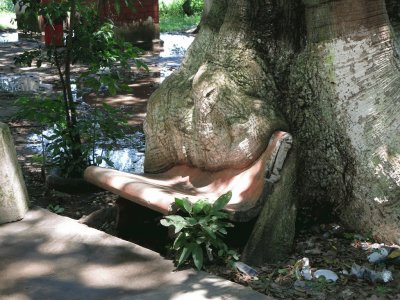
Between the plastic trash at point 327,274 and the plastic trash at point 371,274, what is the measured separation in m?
0.12

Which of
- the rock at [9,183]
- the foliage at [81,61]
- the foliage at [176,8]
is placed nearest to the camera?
the rock at [9,183]

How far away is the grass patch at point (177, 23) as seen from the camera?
923 inches

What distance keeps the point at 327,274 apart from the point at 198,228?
32.1 inches

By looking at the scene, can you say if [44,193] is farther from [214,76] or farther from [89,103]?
[89,103]

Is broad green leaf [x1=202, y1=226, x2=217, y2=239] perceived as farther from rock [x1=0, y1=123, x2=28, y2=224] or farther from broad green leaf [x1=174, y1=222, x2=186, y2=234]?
rock [x1=0, y1=123, x2=28, y2=224]

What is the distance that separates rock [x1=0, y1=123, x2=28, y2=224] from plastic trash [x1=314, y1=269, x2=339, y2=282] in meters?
2.17

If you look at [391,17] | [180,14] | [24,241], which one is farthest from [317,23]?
[180,14]

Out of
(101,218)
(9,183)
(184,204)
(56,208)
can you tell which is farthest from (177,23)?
(184,204)

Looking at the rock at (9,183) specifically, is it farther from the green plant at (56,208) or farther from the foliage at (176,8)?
the foliage at (176,8)

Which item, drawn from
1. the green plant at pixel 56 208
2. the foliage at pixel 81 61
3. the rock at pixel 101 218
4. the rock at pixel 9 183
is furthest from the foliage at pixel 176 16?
the rock at pixel 9 183

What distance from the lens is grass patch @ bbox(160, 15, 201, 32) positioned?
76.9 feet

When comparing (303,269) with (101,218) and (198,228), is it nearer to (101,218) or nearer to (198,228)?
(198,228)

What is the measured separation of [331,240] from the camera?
458 centimetres

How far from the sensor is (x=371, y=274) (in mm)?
3928
